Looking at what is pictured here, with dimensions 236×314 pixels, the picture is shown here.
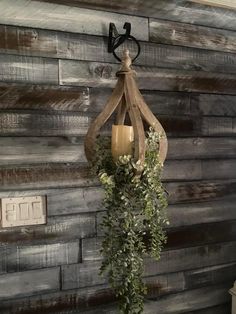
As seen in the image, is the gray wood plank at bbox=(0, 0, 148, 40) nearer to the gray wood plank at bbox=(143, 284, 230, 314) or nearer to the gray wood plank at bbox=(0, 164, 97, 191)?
the gray wood plank at bbox=(0, 164, 97, 191)

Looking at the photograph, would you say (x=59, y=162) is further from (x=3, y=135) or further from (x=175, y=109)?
(x=175, y=109)

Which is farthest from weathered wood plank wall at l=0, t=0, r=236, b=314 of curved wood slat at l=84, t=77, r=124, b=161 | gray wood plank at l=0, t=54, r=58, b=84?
curved wood slat at l=84, t=77, r=124, b=161

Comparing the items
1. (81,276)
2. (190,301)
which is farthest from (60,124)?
(190,301)

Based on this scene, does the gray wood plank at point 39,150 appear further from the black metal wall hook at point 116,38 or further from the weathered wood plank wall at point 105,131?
the black metal wall hook at point 116,38

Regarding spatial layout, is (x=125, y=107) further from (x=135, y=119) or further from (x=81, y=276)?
(x=81, y=276)

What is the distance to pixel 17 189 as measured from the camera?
1.48 meters

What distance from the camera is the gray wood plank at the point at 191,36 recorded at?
171 centimetres

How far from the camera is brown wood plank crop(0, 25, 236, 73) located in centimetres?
146

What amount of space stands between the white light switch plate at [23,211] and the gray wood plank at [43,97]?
0.36 m

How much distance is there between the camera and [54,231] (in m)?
Result: 1.54

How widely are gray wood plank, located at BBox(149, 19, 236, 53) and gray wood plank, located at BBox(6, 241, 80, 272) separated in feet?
3.25

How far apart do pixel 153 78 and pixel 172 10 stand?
31cm

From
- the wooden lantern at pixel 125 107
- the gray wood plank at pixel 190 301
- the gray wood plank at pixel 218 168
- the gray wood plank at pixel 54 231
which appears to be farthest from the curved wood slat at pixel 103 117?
the gray wood plank at pixel 190 301

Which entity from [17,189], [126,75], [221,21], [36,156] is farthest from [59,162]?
[221,21]
